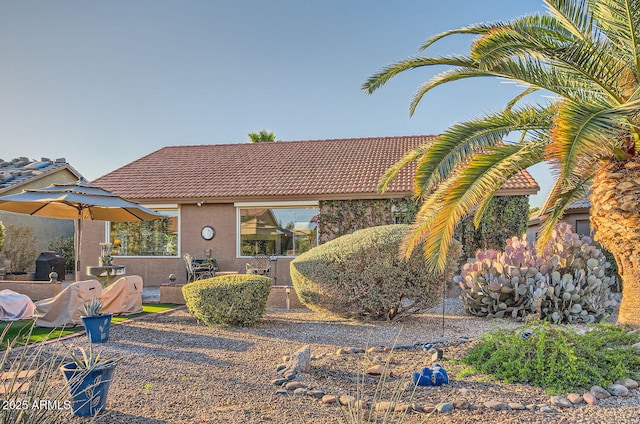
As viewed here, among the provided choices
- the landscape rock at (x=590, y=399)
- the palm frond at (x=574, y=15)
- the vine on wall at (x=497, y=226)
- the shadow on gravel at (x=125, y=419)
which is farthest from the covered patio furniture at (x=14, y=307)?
the vine on wall at (x=497, y=226)

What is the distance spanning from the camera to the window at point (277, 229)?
15.3m

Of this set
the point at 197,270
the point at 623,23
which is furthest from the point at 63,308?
the point at 623,23

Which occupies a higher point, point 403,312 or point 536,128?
point 536,128

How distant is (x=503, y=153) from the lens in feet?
20.9

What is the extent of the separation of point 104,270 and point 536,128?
30.8 ft

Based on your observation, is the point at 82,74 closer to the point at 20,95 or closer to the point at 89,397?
the point at 20,95

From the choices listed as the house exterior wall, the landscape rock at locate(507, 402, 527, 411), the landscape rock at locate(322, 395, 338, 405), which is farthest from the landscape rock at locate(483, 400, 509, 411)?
the house exterior wall

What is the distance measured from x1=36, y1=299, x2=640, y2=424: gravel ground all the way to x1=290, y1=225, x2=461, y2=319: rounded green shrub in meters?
0.45

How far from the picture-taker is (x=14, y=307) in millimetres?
9031

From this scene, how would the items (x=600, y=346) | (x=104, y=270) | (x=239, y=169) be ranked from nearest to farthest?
(x=600, y=346), (x=104, y=270), (x=239, y=169)

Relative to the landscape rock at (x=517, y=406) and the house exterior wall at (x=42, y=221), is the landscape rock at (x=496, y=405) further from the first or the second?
the house exterior wall at (x=42, y=221)

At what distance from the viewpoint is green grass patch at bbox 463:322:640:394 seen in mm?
4930

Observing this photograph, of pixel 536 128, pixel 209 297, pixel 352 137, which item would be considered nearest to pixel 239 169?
pixel 352 137

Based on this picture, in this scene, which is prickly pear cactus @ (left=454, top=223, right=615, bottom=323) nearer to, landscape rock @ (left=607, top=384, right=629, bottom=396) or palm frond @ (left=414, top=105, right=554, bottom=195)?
palm frond @ (left=414, top=105, right=554, bottom=195)
